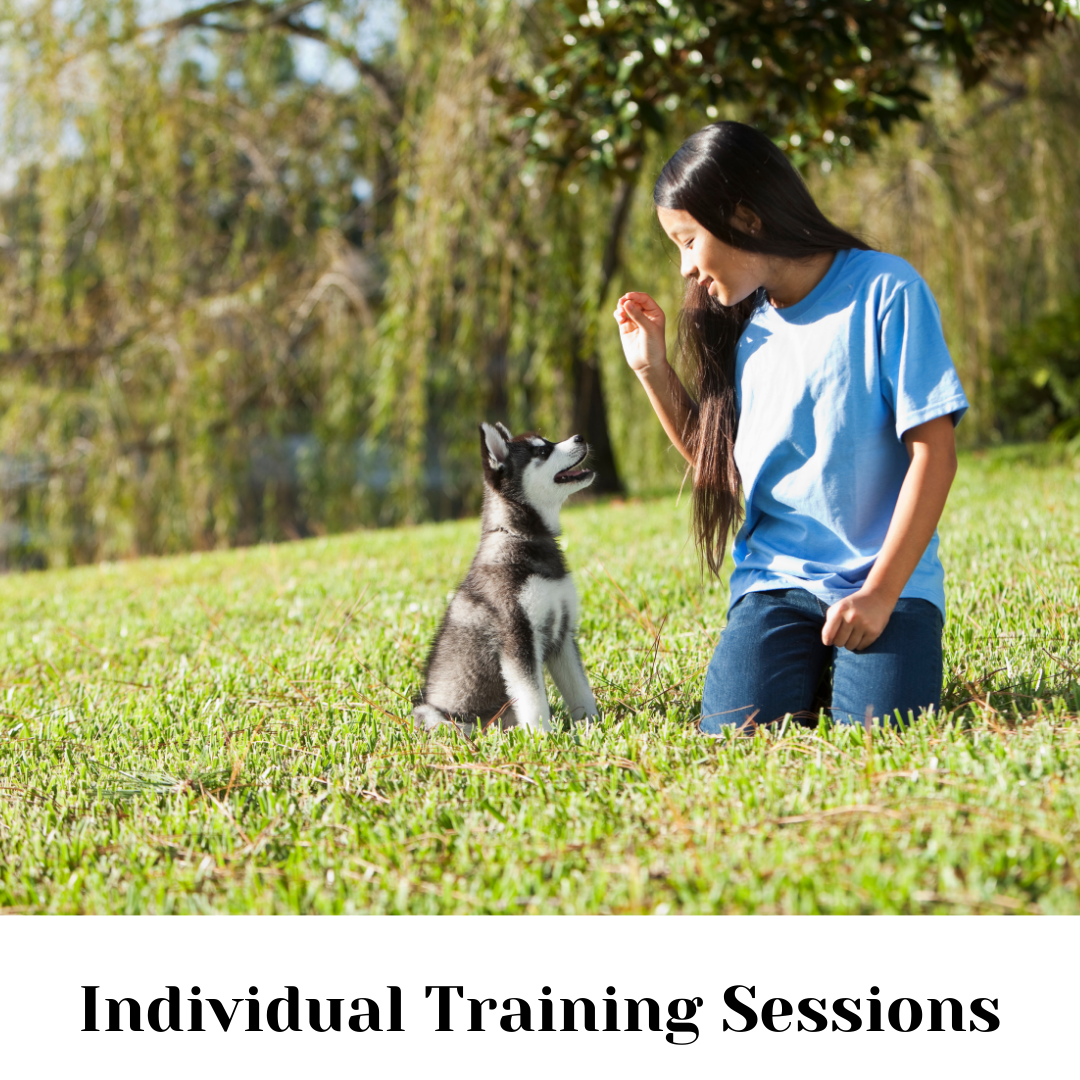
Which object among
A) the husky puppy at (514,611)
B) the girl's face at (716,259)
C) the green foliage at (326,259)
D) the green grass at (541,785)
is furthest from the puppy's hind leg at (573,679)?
the green foliage at (326,259)

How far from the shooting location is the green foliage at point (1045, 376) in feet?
29.4

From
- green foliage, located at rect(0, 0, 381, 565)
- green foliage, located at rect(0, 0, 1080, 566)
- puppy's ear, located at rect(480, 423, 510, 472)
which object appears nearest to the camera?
puppy's ear, located at rect(480, 423, 510, 472)

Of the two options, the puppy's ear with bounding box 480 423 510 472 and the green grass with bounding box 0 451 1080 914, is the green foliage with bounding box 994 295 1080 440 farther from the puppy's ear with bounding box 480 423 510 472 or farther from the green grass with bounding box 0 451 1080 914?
the puppy's ear with bounding box 480 423 510 472

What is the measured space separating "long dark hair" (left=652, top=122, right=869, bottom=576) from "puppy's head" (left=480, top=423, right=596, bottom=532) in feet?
1.44

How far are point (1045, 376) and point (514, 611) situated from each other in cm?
784

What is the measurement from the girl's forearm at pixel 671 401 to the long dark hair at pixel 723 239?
2 centimetres

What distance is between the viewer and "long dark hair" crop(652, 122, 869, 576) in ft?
9.20

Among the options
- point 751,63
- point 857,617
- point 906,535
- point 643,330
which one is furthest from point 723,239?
point 751,63

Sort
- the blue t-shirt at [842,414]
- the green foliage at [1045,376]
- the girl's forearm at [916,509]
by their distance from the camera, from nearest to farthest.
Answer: the girl's forearm at [916,509] → the blue t-shirt at [842,414] → the green foliage at [1045,376]

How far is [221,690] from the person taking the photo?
3.72m

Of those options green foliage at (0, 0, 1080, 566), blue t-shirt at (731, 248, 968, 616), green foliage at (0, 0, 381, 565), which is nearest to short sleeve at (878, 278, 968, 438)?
blue t-shirt at (731, 248, 968, 616)

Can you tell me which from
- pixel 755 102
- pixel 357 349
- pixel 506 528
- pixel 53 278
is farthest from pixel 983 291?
pixel 53 278

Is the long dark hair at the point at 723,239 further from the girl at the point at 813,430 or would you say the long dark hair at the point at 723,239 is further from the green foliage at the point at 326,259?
the green foliage at the point at 326,259

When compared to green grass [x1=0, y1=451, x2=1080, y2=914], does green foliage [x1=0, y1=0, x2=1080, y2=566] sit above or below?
above
